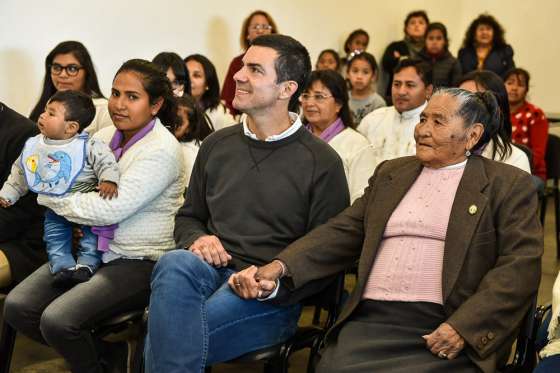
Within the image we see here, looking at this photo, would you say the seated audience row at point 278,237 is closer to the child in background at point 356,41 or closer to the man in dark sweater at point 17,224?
the man in dark sweater at point 17,224

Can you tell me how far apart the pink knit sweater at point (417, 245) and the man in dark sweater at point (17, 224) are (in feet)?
4.53

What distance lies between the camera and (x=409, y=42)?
751cm

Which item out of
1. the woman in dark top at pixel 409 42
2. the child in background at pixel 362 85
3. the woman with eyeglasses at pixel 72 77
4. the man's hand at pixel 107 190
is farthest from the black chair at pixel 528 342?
the woman in dark top at pixel 409 42

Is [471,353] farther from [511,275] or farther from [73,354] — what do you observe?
[73,354]

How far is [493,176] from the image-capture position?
2.25m

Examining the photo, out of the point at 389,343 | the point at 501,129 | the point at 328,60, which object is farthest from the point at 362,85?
the point at 389,343

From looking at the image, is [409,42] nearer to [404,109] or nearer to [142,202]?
[404,109]

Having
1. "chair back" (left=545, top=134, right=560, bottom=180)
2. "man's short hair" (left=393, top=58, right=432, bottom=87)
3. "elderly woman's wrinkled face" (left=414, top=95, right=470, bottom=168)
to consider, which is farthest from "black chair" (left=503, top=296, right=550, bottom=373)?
"chair back" (left=545, top=134, right=560, bottom=180)

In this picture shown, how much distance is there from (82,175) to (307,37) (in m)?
4.34

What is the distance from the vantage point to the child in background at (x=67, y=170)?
8.73 feet

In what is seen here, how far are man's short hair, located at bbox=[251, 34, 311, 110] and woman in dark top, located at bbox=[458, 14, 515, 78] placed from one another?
4386 mm

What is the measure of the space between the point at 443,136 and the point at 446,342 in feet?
2.03

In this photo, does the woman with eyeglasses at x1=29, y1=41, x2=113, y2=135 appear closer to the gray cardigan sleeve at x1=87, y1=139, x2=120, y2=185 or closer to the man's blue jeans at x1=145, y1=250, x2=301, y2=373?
the gray cardigan sleeve at x1=87, y1=139, x2=120, y2=185

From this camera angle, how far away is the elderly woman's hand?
6.71ft
